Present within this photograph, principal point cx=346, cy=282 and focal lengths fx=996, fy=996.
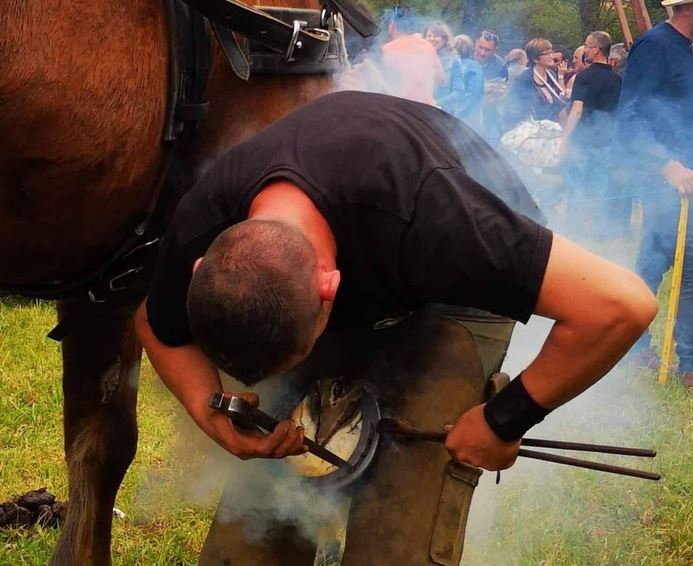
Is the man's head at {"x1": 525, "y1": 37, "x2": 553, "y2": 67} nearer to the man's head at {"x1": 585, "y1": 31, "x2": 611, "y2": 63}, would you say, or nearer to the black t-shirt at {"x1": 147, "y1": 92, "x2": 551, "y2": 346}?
the man's head at {"x1": 585, "y1": 31, "x2": 611, "y2": 63}

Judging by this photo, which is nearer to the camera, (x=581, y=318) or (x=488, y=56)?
(x=581, y=318)

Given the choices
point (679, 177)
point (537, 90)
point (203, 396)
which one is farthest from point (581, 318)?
point (537, 90)

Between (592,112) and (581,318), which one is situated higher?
(581,318)

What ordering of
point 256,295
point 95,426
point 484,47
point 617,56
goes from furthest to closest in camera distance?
point 617,56
point 484,47
point 95,426
point 256,295

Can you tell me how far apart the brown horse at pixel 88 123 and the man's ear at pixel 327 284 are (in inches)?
22.6

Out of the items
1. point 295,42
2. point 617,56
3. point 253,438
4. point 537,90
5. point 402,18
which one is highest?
point 295,42

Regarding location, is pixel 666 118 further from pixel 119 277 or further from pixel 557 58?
pixel 557 58

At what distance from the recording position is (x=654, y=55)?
4.82 meters

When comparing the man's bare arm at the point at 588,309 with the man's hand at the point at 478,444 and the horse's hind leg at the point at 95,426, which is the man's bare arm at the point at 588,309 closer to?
the man's hand at the point at 478,444

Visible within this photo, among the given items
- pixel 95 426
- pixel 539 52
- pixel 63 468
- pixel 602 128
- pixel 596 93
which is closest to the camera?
pixel 95 426

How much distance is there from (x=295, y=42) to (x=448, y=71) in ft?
10.9

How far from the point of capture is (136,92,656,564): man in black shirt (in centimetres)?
175

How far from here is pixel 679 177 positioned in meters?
4.78

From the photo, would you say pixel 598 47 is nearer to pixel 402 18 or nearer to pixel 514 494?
pixel 402 18
